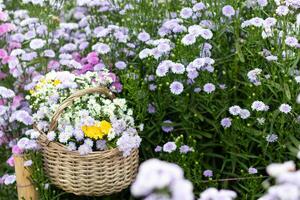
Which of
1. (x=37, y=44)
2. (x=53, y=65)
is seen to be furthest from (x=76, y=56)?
(x=37, y=44)

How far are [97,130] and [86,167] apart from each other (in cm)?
20

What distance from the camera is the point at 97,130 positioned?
9.75 feet

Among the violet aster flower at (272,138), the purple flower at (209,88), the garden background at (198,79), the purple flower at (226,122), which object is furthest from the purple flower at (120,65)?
the violet aster flower at (272,138)

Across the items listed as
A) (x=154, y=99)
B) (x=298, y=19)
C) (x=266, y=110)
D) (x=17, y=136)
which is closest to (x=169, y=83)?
(x=154, y=99)

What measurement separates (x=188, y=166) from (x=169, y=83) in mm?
484

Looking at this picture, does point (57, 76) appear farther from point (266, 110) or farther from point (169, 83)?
point (266, 110)

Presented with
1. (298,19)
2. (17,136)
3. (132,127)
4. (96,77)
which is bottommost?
(17,136)

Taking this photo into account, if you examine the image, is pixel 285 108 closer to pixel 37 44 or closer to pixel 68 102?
pixel 68 102

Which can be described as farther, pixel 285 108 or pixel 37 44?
pixel 37 44

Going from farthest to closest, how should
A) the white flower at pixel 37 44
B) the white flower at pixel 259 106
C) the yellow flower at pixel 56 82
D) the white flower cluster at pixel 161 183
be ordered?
the white flower at pixel 37 44
the yellow flower at pixel 56 82
the white flower at pixel 259 106
the white flower cluster at pixel 161 183

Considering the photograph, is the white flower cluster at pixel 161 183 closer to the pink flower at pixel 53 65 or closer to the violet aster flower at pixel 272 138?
the violet aster flower at pixel 272 138

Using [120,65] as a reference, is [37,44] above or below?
above

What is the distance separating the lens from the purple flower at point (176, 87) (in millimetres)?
3136

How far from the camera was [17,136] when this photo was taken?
3.75m
